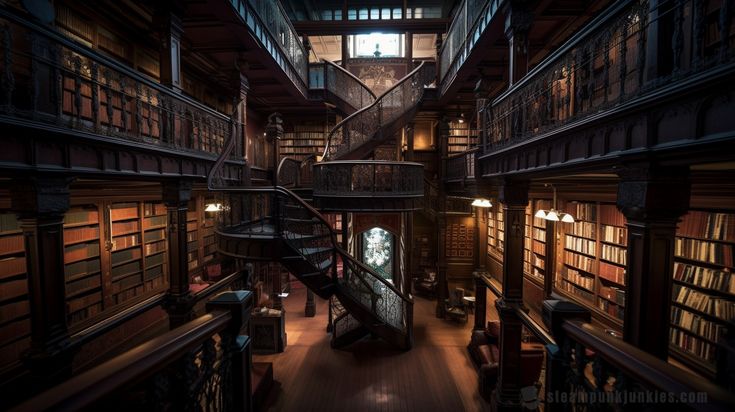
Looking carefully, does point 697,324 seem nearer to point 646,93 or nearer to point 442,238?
point 646,93

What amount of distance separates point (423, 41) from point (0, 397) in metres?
13.5

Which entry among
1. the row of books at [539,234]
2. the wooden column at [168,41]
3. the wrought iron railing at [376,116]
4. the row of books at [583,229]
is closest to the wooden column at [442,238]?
→ the wrought iron railing at [376,116]

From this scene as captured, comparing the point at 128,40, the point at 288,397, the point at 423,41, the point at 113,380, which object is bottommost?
the point at 288,397

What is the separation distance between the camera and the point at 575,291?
5773 mm

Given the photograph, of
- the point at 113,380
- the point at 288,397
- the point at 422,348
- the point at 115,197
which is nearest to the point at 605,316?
the point at 422,348

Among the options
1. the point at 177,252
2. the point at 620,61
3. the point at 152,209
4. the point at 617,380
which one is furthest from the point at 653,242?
the point at 152,209

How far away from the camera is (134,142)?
3.33 metres

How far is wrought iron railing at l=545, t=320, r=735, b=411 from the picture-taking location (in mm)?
908

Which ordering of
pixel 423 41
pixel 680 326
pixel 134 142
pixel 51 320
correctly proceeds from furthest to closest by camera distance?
1. pixel 423 41
2. pixel 680 326
3. pixel 134 142
4. pixel 51 320

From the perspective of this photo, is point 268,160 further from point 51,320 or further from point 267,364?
point 51,320

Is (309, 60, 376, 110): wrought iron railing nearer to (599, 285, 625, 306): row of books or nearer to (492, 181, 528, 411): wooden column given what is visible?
(492, 181, 528, 411): wooden column

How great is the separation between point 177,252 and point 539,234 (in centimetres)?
698

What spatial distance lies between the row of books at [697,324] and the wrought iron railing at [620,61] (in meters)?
2.91

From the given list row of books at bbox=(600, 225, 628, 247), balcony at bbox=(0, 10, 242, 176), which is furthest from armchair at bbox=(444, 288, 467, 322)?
balcony at bbox=(0, 10, 242, 176)
